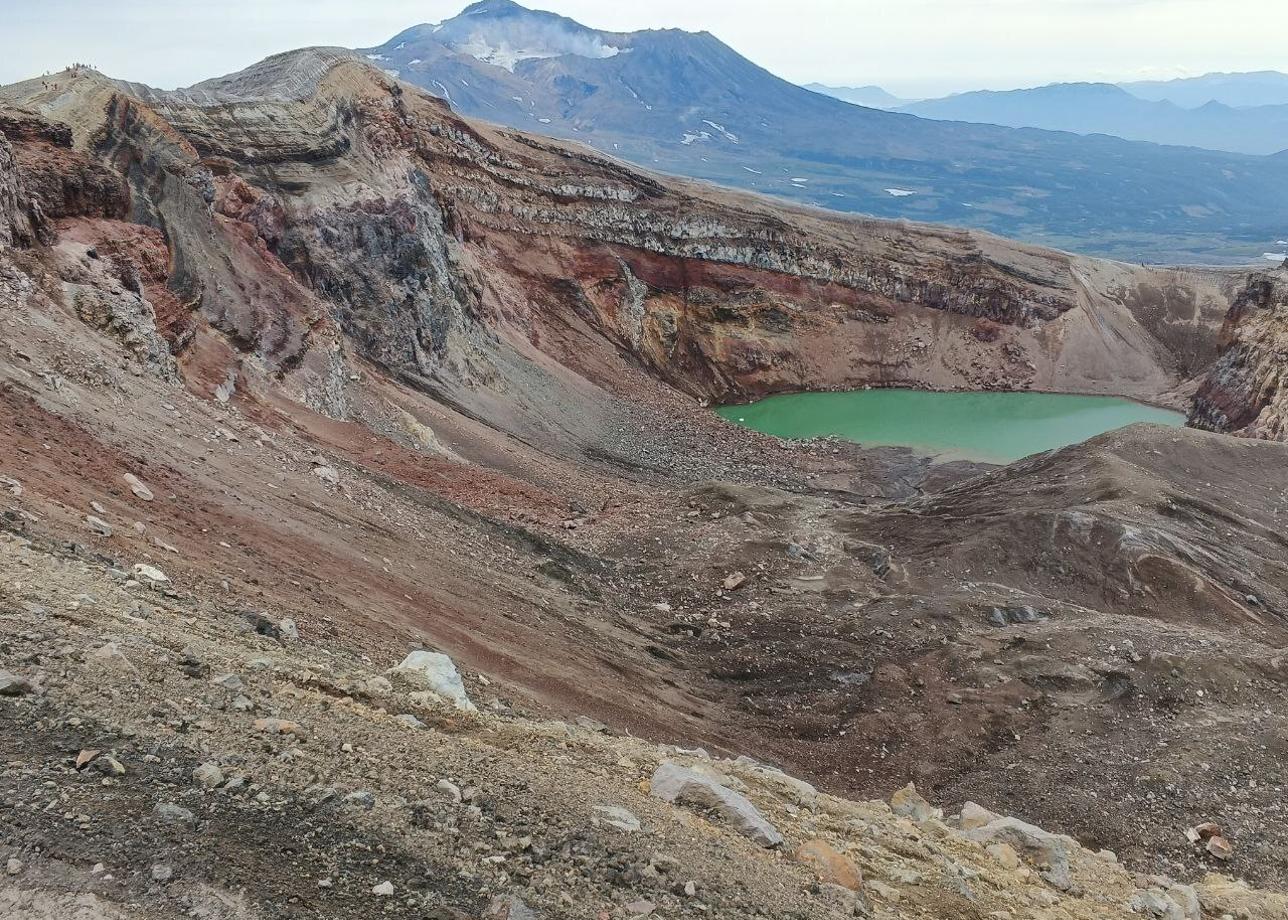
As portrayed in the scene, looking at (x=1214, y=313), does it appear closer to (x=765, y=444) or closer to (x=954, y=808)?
(x=765, y=444)

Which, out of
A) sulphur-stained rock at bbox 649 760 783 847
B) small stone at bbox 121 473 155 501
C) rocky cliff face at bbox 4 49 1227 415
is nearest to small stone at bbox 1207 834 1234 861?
sulphur-stained rock at bbox 649 760 783 847

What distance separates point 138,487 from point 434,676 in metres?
5.26

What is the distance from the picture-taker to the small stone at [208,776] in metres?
5.43

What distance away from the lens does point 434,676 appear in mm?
8688

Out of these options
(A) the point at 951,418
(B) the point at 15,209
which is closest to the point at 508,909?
(B) the point at 15,209

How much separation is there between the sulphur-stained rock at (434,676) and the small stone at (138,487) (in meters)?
4.65

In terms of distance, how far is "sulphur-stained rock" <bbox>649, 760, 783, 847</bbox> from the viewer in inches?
276

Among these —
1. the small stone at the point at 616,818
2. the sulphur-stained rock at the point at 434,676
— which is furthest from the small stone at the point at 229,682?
the small stone at the point at 616,818

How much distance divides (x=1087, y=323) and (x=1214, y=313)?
9470 millimetres

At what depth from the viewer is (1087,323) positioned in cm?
5641

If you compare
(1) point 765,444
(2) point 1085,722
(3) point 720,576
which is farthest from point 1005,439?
(2) point 1085,722

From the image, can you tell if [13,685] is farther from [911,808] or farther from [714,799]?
[911,808]

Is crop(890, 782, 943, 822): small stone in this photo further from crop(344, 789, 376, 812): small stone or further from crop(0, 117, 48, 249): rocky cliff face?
crop(0, 117, 48, 249): rocky cliff face

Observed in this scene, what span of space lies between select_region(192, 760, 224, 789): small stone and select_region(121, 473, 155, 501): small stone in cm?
673
